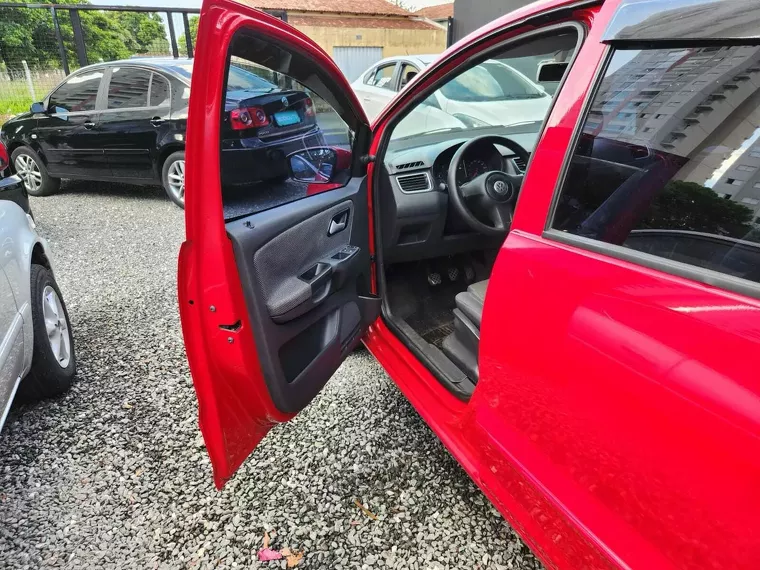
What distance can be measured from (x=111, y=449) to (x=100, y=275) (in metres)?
2.34

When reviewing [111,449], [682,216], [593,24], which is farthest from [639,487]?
[111,449]

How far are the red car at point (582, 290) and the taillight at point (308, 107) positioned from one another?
0.03 metres

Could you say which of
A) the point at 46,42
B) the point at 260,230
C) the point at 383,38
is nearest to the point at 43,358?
the point at 260,230

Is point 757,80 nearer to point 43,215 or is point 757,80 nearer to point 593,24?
point 593,24

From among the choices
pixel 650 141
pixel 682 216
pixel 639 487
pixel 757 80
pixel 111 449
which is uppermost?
pixel 757 80

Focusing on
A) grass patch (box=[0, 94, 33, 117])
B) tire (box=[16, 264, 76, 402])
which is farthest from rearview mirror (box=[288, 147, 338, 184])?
grass patch (box=[0, 94, 33, 117])

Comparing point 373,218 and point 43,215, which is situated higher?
point 373,218

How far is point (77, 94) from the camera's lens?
5.82 metres

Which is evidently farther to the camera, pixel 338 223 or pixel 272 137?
pixel 338 223

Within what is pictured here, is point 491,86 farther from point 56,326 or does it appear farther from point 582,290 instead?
point 582,290

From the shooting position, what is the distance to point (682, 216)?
102 centimetres

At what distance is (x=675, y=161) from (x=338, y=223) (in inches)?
46.1

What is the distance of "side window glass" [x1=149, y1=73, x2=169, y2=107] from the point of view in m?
5.28

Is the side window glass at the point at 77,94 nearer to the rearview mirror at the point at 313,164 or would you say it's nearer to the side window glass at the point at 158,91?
the side window glass at the point at 158,91
